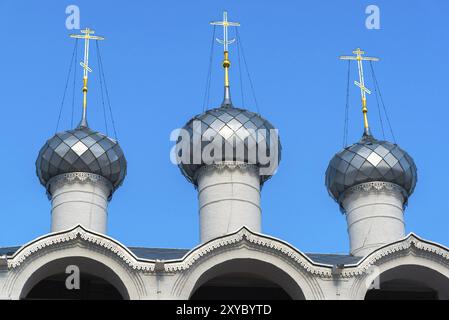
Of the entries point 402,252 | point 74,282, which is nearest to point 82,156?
point 74,282

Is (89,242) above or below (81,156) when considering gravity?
below

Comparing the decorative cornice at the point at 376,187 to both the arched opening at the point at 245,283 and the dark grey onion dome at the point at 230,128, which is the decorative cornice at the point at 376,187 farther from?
the arched opening at the point at 245,283

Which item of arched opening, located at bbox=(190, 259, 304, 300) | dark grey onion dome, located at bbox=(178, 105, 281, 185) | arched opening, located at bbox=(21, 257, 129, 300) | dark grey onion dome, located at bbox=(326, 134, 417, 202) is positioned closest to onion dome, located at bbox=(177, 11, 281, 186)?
dark grey onion dome, located at bbox=(178, 105, 281, 185)

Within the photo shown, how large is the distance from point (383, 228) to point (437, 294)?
107 inches

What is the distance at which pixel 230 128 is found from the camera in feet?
69.6

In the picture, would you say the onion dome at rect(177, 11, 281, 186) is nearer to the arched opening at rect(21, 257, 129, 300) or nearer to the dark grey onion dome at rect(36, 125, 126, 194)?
the dark grey onion dome at rect(36, 125, 126, 194)

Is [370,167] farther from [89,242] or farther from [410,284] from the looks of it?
[89,242]

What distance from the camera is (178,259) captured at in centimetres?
1773

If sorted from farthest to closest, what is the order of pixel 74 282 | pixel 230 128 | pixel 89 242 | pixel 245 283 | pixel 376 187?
pixel 376 187 < pixel 230 128 < pixel 245 283 < pixel 74 282 < pixel 89 242

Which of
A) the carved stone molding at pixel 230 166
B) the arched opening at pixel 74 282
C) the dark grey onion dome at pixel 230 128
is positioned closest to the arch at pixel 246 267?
the arched opening at pixel 74 282

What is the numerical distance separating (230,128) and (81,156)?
Answer: 3.24 metres

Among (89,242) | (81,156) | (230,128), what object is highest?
(230,128)
